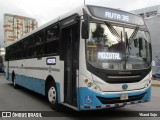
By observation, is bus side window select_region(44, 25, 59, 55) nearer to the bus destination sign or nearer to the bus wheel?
the bus wheel

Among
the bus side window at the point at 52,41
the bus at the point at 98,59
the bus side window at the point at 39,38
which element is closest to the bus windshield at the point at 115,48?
the bus at the point at 98,59

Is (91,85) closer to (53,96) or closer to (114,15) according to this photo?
(114,15)

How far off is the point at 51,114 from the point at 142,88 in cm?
291

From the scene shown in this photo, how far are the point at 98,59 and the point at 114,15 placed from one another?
57.8 inches

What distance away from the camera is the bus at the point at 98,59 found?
702 cm

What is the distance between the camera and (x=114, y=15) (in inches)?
303

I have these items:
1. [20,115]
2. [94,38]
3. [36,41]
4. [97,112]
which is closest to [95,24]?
[94,38]

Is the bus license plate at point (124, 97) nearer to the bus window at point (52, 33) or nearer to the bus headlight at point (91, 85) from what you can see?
the bus headlight at point (91, 85)

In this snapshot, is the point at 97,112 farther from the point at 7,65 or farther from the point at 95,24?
→ the point at 7,65

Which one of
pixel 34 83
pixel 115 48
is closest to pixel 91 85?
pixel 115 48

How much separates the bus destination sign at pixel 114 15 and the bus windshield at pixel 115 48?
10.1 inches

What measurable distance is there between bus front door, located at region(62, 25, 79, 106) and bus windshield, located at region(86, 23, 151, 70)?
564 mm

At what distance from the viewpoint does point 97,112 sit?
8.74m

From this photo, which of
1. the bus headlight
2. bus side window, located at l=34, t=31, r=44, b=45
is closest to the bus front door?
the bus headlight
